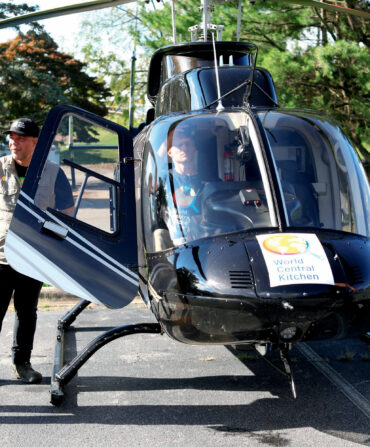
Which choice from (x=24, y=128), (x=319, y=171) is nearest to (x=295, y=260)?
(x=319, y=171)

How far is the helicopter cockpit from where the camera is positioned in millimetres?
3664

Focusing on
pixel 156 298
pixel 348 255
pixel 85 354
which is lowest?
pixel 85 354

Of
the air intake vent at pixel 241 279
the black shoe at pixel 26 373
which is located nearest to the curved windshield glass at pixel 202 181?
the air intake vent at pixel 241 279

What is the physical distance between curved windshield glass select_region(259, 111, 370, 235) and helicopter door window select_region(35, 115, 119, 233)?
118cm

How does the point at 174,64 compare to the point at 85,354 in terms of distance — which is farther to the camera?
the point at 174,64

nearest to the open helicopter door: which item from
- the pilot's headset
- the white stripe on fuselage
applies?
the white stripe on fuselage

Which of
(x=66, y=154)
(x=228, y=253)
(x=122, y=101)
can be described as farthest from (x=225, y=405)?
(x=122, y=101)

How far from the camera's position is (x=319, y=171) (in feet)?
13.1

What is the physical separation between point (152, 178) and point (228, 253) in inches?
35.1

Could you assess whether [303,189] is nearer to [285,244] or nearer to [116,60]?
[285,244]

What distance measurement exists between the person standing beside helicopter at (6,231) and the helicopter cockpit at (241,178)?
741mm

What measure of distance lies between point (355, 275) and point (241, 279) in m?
0.64

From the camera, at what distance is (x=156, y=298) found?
3.57 meters

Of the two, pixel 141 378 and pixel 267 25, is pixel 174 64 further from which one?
pixel 267 25
